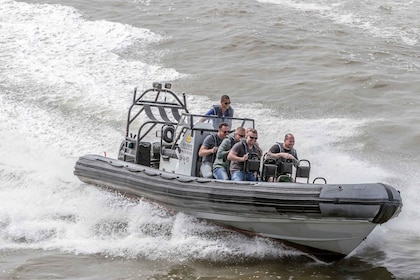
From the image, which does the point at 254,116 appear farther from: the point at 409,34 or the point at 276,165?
the point at 409,34

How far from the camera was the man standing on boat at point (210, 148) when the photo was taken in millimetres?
8727

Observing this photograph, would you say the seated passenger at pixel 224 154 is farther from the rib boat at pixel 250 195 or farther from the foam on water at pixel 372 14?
the foam on water at pixel 372 14

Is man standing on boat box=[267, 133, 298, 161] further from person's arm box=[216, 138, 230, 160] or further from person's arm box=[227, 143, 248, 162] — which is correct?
person's arm box=[216, 138, 230, 160]

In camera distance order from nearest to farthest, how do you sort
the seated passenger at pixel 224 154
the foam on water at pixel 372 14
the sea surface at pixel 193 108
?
the sea surface at pixel 193 108
the seated passenger at pixel 224 154
the foam on water at pixel 372 14

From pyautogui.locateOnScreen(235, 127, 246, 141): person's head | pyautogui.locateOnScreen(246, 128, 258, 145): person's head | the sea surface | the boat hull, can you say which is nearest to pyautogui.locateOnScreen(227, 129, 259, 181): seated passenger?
pyautogui.locateOnScreen(246, 128, 258, 145): person's head

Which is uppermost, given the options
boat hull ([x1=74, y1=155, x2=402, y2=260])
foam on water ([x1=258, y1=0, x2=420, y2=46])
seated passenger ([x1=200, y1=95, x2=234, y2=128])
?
foam on water ([x1=258, y1=0, x2=420, y2=46])

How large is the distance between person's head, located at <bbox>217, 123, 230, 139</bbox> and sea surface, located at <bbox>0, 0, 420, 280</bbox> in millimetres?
1138

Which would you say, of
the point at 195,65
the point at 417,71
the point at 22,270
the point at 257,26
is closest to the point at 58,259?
the point at 22,270

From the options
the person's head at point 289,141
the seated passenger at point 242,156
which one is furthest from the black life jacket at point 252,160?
the person's head at point 289,141

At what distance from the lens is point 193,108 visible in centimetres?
1375

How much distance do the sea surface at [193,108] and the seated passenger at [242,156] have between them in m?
0.71

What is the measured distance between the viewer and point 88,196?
10.3 m

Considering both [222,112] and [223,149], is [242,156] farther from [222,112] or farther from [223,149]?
[222,112]

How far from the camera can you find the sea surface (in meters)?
7.98
